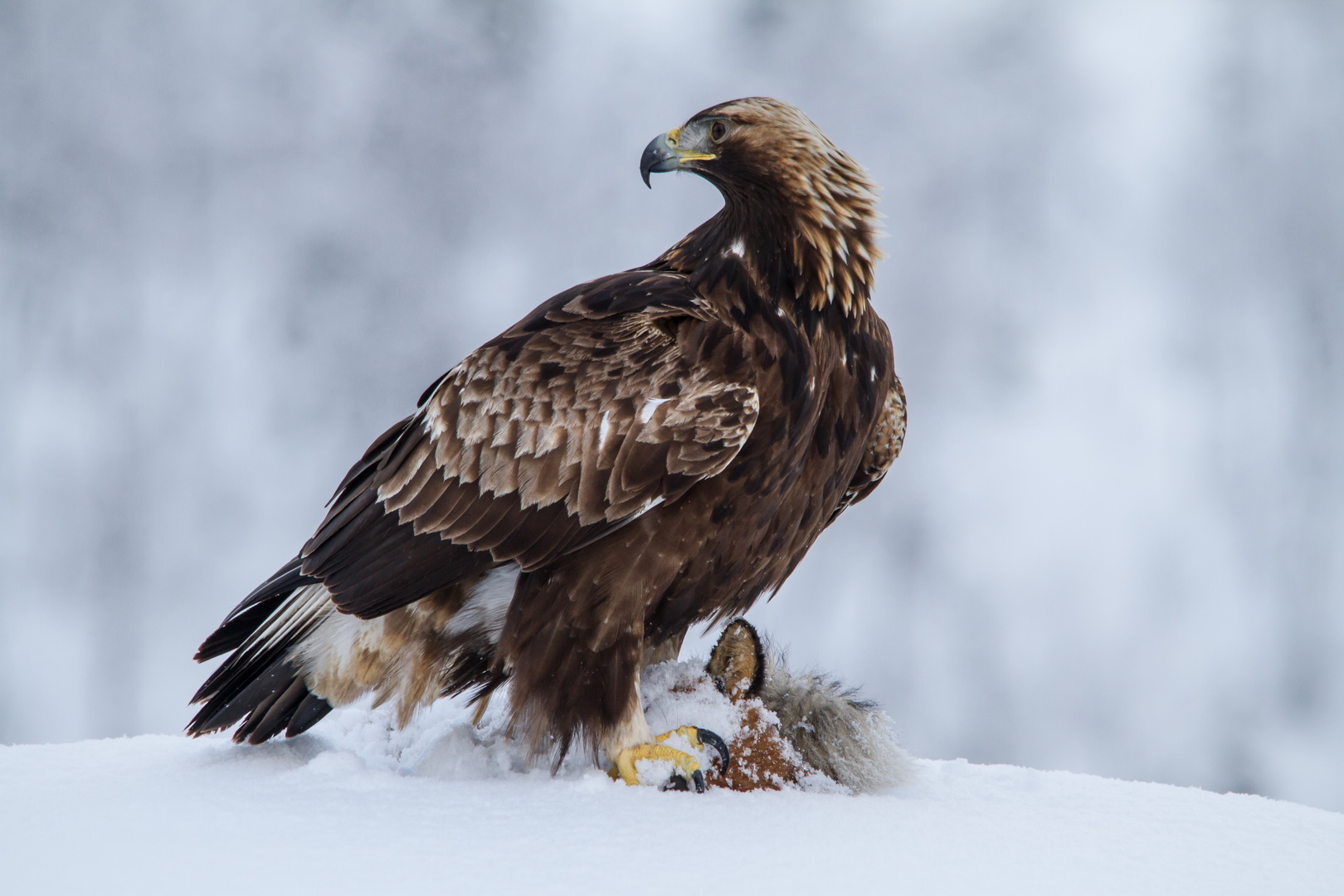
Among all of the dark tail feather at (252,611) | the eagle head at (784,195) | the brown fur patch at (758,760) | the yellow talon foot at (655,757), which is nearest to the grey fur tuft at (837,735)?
the brown fur patch at (758,760)

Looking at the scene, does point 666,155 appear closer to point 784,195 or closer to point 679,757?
point 784,195

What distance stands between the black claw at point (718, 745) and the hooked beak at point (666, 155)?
1999 millimetres

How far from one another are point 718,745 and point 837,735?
43cm

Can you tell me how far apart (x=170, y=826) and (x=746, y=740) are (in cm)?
168

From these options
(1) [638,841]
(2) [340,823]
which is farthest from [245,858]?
(1) [638,841]

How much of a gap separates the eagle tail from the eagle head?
6.39 ft

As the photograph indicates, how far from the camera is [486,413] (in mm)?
3316

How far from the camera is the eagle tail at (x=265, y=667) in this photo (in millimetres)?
3531

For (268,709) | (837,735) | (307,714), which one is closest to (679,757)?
(837,735)

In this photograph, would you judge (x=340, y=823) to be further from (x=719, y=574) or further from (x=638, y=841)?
(x=719, y=574)

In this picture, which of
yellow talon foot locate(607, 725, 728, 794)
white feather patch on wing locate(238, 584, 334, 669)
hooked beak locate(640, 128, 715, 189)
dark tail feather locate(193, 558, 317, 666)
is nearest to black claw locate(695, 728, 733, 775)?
yellow talon foot locate(607, 725, 728, 794)

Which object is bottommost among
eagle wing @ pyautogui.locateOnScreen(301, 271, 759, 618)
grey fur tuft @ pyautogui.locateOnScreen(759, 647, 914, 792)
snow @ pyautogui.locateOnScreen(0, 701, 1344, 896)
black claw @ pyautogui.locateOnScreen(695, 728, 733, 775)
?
snow @ pyautogui.locateOnScreen(0, 701, 1344, 896)

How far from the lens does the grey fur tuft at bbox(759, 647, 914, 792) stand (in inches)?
127

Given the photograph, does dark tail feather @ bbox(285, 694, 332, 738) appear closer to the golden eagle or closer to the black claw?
the golden eagle
